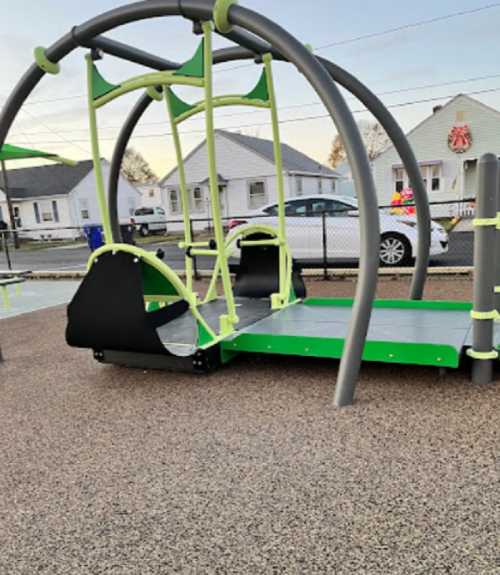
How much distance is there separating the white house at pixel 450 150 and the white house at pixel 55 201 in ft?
62.1

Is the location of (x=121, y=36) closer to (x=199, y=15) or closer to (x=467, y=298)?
(x=199, y=15)

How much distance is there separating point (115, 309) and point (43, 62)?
230 centimetres

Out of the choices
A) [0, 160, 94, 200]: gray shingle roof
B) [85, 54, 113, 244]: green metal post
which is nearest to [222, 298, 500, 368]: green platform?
[85, 54, 113, 244]: green metal post

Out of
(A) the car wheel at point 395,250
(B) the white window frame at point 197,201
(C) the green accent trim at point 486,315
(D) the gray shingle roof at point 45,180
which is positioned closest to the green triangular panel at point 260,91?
(C) the green accent trim at point 486,315

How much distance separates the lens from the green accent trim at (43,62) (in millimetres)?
4203

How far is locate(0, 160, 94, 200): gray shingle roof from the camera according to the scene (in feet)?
111

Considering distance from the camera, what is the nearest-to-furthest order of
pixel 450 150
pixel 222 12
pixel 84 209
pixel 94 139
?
1. pixel 222 12
2. pixel 94 139
3. pixel 450 150
4. pixel 84 209

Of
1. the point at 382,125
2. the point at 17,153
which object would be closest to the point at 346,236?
the point at 382,125

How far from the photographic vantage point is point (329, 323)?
4270mm

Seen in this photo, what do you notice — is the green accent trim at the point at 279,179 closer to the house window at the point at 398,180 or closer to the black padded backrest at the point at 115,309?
the black padded backrest at the point at 115,309

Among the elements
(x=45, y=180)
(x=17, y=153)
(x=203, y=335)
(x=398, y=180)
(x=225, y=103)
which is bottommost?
(x=203, y=335)

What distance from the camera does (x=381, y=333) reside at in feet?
12.4

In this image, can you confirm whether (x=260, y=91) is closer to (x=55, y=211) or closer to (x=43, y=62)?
(x=43, y=62)

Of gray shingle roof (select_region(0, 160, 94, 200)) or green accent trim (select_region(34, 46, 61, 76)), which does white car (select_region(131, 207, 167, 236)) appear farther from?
green accent trim (select_region(34, 46, 61, 76))
